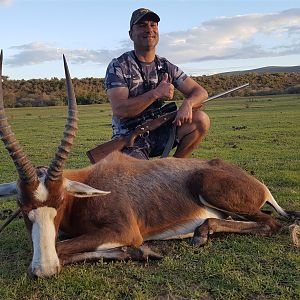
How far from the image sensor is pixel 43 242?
5.42 m

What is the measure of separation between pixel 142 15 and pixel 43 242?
484 centimetres

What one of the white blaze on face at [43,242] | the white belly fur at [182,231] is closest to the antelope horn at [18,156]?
the white blaze on face at [43,242]

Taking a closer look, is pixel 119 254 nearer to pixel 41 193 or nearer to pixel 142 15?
pixel 41 193

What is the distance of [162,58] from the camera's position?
9531mm

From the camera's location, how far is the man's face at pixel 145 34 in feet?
29.3

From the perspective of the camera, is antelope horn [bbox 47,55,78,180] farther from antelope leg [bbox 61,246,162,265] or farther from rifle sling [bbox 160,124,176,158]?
rifle sling [bbox 160,124,176,158]

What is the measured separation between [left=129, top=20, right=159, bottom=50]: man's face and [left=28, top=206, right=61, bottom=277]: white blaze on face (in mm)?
4283

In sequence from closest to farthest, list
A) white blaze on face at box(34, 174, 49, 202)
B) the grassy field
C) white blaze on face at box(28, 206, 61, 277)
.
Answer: the grassy field
white blaze on face at box(28, 206, 61, 277)
white blaze on face at box(34, 174, 49, 202)

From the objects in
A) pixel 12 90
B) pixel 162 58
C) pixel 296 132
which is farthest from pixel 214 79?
pixel 162 58

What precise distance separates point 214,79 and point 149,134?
9031 centimetres

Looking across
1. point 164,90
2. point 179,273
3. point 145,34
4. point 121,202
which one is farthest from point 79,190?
point 145,34

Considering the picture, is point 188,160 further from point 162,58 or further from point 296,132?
point 296,132

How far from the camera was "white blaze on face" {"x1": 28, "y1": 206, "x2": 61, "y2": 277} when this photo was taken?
5.39 metres

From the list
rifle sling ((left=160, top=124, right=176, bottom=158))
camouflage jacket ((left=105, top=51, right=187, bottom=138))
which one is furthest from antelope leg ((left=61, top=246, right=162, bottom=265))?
camouflage jacket ((left=105, top=51, right=187, bottom=138))
